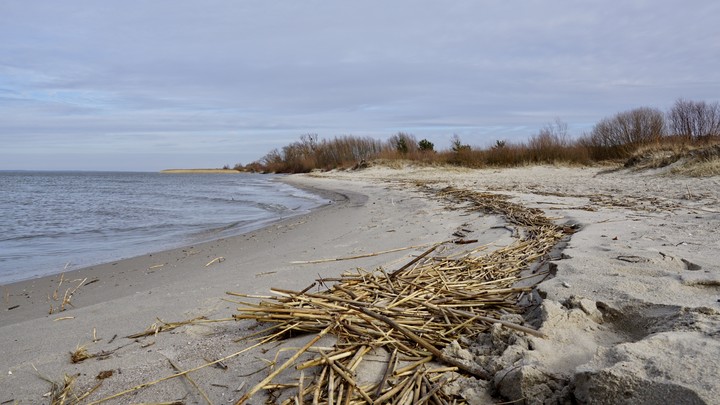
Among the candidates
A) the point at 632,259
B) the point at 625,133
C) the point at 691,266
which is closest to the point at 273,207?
the point at 632,259

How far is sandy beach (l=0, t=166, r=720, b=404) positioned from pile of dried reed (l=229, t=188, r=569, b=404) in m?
0.10

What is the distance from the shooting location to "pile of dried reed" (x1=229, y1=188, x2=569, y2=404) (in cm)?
168

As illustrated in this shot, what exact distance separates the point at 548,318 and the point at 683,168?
12.5 metres

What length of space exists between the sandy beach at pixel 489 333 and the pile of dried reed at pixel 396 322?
10 centimetres

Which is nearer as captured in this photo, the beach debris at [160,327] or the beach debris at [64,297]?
the beach debris at [160,327]

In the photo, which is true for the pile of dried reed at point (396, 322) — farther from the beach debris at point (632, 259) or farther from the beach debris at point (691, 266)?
the beach debris at point (691, 266)

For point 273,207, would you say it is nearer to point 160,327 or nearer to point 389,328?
point 160,327

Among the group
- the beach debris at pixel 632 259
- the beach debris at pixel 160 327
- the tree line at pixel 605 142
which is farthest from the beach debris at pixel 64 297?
the tree line at pixel 605 142

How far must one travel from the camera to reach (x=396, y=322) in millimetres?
2117

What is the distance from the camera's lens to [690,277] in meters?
2.43

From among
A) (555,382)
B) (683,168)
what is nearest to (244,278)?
(555,382)

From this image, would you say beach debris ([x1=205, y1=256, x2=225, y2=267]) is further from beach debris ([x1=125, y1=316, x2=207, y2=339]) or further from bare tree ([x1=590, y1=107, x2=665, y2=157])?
bare tree ([x1=590, y1=107, x2=665, y2=157])

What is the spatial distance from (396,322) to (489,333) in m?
0.41

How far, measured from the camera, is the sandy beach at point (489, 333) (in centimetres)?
155
